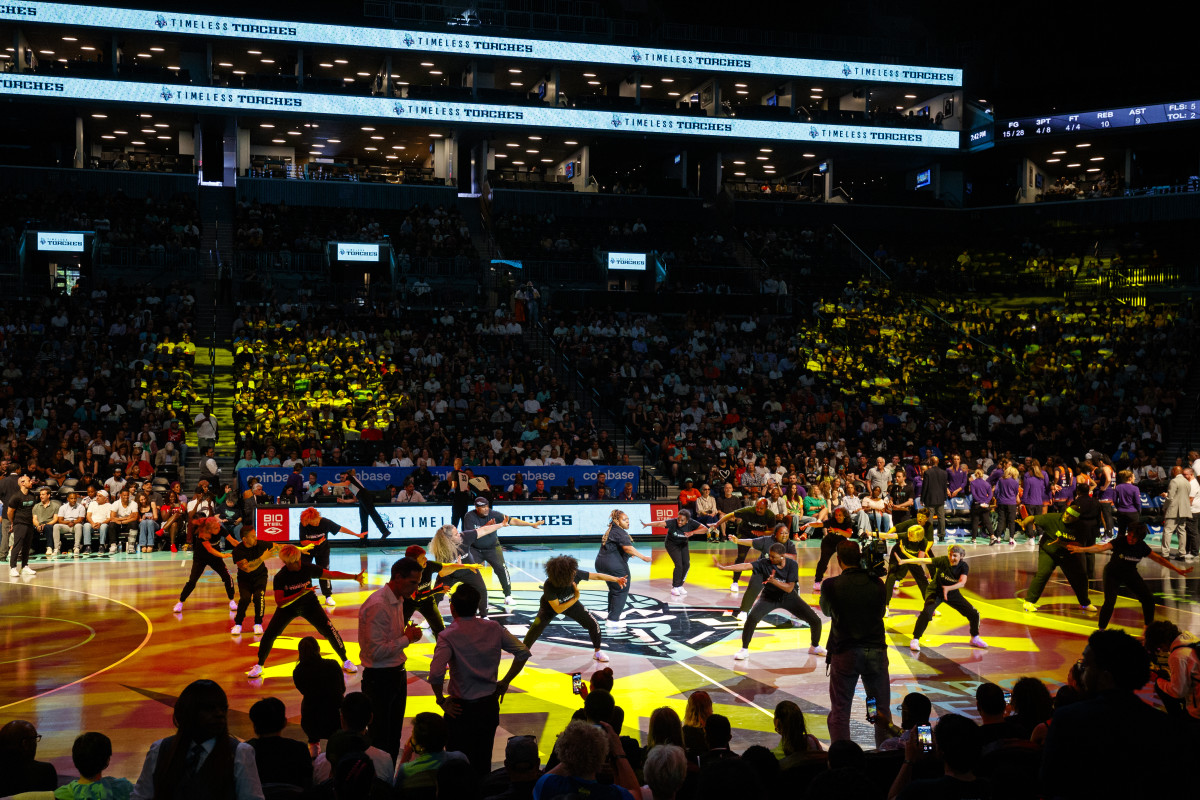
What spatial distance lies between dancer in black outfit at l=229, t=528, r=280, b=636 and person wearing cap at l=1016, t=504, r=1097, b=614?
10.8 metres

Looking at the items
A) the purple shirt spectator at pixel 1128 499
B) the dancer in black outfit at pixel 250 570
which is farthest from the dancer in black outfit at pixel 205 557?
the purple shirt spectator at pixel 1128 499

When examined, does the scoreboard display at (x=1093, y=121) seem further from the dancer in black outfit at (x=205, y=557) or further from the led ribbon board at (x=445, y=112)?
the dancer in black outfit at (x=205, y=557)

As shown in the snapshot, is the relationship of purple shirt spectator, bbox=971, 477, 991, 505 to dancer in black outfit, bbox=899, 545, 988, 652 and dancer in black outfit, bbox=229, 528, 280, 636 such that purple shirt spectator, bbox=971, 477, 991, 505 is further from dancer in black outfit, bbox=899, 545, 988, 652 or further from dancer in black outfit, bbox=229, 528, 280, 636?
dancer in black outfit, bbox=229, 528, 280, 636

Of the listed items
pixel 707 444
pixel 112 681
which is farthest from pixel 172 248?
pixel 112 681

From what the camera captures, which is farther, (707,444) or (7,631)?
(707,444)

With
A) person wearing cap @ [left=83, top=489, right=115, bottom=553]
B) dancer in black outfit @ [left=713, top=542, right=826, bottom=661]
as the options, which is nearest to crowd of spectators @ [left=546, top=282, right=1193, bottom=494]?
person wearing cap @ [left=83, top=489, right=115, bottom=553]

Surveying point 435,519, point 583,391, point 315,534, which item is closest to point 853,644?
point 315,534

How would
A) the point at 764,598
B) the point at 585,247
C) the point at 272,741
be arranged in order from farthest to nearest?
the point at 585,247 < the point at 764,598 < the point at 272,741

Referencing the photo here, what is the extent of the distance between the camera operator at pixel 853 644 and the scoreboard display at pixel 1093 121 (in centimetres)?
4616

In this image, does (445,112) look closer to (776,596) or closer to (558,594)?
(776,596)

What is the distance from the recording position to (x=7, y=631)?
1380 centimetres

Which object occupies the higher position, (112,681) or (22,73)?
(22,73)

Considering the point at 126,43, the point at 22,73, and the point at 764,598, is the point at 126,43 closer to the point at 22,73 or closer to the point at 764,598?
the point at 22,73

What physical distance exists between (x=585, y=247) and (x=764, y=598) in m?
31.5
